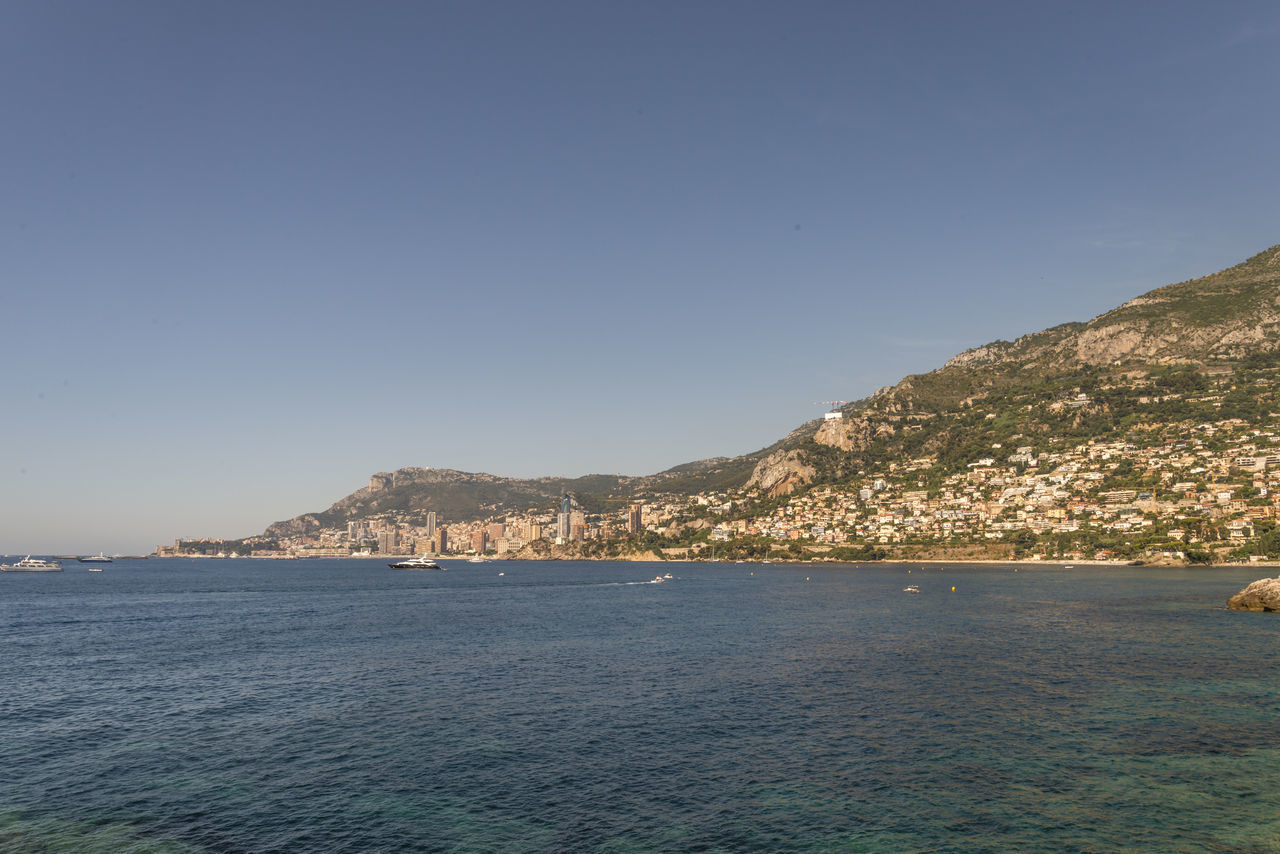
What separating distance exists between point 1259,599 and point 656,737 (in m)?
81.2

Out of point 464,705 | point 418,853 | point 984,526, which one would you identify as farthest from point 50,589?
point 984,526

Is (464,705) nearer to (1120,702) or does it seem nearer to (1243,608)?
(1120,702)

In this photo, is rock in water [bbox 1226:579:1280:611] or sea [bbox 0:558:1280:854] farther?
rock in water [bbox 1226:579:1280:611]

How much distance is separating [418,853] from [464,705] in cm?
2052

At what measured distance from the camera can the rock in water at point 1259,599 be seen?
79.4m

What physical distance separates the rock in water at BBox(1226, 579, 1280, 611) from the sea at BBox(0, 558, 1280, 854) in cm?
419

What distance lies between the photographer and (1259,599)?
262 feet

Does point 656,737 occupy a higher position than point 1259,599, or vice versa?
point 656,737

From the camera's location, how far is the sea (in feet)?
80.8

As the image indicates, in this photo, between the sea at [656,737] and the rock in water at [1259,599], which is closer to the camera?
the sea at [656,737]

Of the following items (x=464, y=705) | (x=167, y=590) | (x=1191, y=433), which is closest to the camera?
(x=464, y=705)

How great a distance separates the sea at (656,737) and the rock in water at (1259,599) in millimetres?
4187

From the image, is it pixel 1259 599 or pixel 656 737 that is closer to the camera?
pixel 656 737

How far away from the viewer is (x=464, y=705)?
42875 mm
